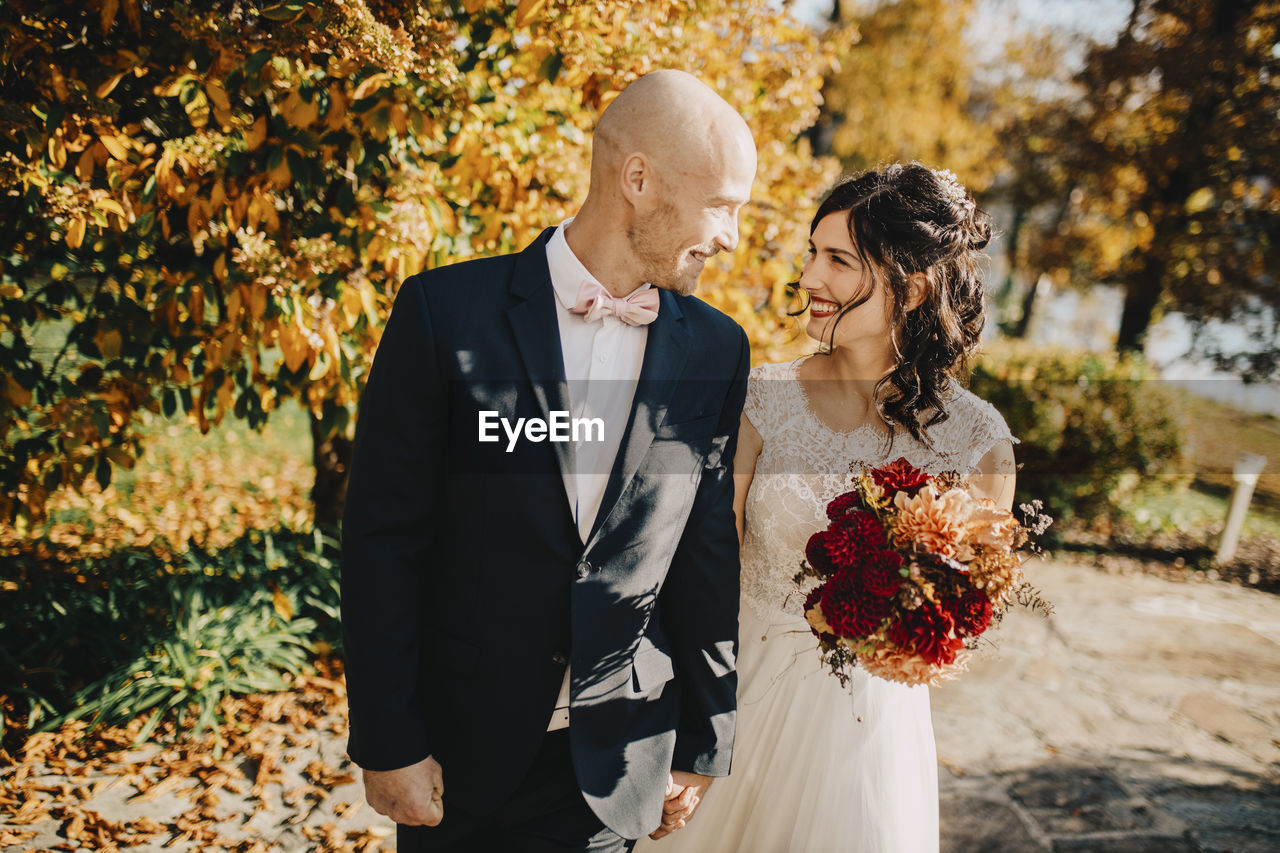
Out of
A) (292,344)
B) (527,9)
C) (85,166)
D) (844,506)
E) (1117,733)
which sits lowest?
(1117,733)

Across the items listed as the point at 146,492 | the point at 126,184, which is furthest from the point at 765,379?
the point at 146,492

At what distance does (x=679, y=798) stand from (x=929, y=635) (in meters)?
0.79

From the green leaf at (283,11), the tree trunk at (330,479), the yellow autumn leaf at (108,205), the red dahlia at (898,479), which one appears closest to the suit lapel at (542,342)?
the red dahlia at (898,479)

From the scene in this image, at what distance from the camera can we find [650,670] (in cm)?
178

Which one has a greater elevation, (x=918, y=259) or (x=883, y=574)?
(x=918, y=259)

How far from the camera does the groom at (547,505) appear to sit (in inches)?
61.7

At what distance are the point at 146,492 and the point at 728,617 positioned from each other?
21.9 feet

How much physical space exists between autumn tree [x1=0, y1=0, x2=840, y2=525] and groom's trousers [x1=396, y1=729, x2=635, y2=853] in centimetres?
153

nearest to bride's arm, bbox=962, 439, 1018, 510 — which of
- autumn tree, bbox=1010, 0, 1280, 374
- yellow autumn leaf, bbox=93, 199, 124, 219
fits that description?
yellow autumn leaf, bbox=93, 199, 124, 219

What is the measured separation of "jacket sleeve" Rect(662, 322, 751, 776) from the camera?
6.05 ft

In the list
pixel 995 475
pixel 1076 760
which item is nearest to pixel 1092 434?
pixel 1076 760

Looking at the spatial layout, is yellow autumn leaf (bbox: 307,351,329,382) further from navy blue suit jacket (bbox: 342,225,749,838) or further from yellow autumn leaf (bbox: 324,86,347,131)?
navy blue suit jacket (bbox: 342,225,749,838)

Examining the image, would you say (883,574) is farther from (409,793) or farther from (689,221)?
(409,793)

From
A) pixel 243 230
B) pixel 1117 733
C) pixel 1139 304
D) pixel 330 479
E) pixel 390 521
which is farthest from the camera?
pixel 1139 304
